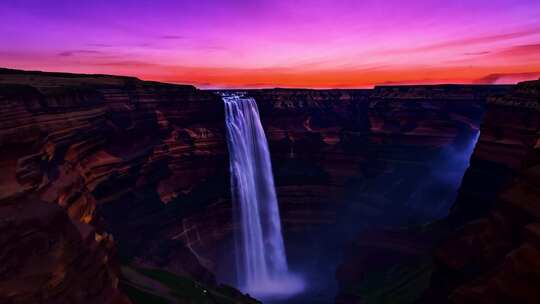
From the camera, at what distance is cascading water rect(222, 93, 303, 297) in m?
51.2

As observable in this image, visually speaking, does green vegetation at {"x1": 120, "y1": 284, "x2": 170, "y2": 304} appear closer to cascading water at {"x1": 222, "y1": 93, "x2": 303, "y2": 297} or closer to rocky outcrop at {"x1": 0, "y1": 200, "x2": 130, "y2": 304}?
rocky outcrop at {"x1": 0, "y1": 200, "x2": 130, "y2": 304}

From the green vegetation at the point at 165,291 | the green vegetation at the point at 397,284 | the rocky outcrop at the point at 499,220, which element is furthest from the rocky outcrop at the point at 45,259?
the green vegetation at the point at 397,284

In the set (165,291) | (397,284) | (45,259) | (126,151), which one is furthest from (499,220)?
(126,151)

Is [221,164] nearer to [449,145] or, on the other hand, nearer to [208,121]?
[208,121]

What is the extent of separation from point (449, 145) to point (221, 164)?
40436 mm

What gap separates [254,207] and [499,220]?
4327 cm

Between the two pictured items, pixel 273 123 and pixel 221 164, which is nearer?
pixel 221 164

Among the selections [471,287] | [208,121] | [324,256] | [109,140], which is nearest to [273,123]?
[208,121]

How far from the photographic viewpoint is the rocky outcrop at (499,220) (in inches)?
503

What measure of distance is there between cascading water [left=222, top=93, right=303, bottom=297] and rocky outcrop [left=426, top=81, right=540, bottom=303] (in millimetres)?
26370

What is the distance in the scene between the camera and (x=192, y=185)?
5453 cm

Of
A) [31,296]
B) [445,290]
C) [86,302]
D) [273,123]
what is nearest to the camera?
[31,296]

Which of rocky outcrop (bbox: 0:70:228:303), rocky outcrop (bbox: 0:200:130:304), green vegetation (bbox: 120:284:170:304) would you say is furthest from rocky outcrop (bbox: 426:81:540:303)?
rocky outcrop (bbox: 0:70:228:303)

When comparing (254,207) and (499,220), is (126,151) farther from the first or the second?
(499,220)
